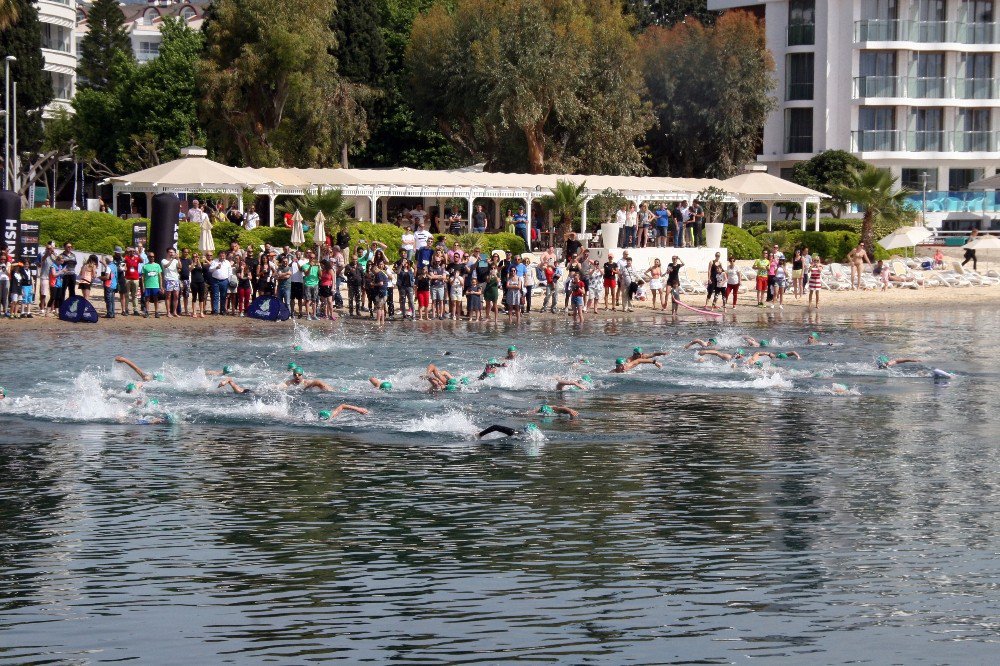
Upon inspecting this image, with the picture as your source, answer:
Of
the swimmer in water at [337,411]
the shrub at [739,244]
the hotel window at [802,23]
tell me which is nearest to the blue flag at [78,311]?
the swimmer in water at [337,411]

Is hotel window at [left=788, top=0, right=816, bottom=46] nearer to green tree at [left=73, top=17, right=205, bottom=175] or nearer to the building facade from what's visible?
green tree at [left=73, top=17, right=205, bottom=175]

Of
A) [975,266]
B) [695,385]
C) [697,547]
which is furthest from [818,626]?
[975,266]

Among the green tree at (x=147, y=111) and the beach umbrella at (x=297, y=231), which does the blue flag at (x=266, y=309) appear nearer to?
the beach umbrella at (x=297, y=231)

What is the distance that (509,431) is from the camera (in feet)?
62.1

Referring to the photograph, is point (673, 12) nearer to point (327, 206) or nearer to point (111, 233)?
point (327, 206)

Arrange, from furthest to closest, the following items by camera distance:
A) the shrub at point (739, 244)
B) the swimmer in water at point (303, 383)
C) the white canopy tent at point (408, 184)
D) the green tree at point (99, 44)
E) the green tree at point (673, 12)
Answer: the green tree at point (99, 44), the green tree at point (673, 12), the shrub at point (739, 244), the white canopy tent at point (408, 184), the swimmer in water at point (303, 383)

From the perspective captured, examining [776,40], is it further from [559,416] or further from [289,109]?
[559,416]

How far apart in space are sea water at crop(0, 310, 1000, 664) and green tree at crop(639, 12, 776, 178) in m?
37.9

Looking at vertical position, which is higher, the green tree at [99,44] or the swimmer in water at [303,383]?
the green tree at [99,44]

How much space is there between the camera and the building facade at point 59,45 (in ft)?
242

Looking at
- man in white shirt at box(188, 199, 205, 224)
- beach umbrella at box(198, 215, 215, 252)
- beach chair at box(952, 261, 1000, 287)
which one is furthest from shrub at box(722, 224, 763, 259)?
beach umbrella at box(198, 215, 215, 252)

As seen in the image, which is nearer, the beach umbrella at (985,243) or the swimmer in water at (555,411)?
the swimmer in water at (555,411)

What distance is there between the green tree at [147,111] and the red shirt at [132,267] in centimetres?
3005

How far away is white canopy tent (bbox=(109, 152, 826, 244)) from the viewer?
40.2m
